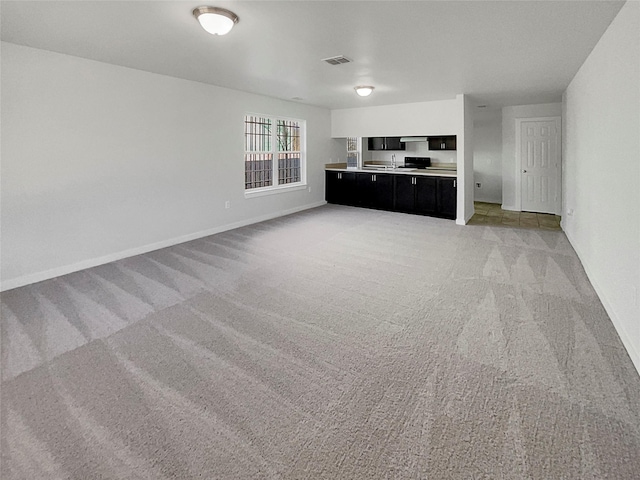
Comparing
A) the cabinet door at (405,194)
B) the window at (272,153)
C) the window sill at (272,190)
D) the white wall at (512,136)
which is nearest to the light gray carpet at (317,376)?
the window sill at (272,190)

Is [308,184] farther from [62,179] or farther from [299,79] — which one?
[62,179]

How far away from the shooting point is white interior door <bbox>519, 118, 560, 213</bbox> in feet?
23.9

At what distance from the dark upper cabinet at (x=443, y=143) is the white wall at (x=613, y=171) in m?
4.07

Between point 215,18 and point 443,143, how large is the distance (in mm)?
7033

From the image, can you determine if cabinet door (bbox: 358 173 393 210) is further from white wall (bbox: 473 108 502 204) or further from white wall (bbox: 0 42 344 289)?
white wall (bbox: 473 108 502 204)

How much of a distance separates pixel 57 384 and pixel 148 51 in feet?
10.6

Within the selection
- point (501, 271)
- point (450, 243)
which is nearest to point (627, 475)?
point (501, 271)

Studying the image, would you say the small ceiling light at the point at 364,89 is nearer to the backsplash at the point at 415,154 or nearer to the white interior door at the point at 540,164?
the white interior door at the point at 540,164

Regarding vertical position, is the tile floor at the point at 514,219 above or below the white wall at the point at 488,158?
below

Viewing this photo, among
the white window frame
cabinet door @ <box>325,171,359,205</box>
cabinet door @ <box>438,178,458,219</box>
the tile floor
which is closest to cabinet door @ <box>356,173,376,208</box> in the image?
cabinet door @ <box>325,171,359,205</box>

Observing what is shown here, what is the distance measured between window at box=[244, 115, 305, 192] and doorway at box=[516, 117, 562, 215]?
456cm

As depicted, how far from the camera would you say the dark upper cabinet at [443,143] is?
855 cm

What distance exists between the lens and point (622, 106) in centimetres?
268

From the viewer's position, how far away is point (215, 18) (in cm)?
275
